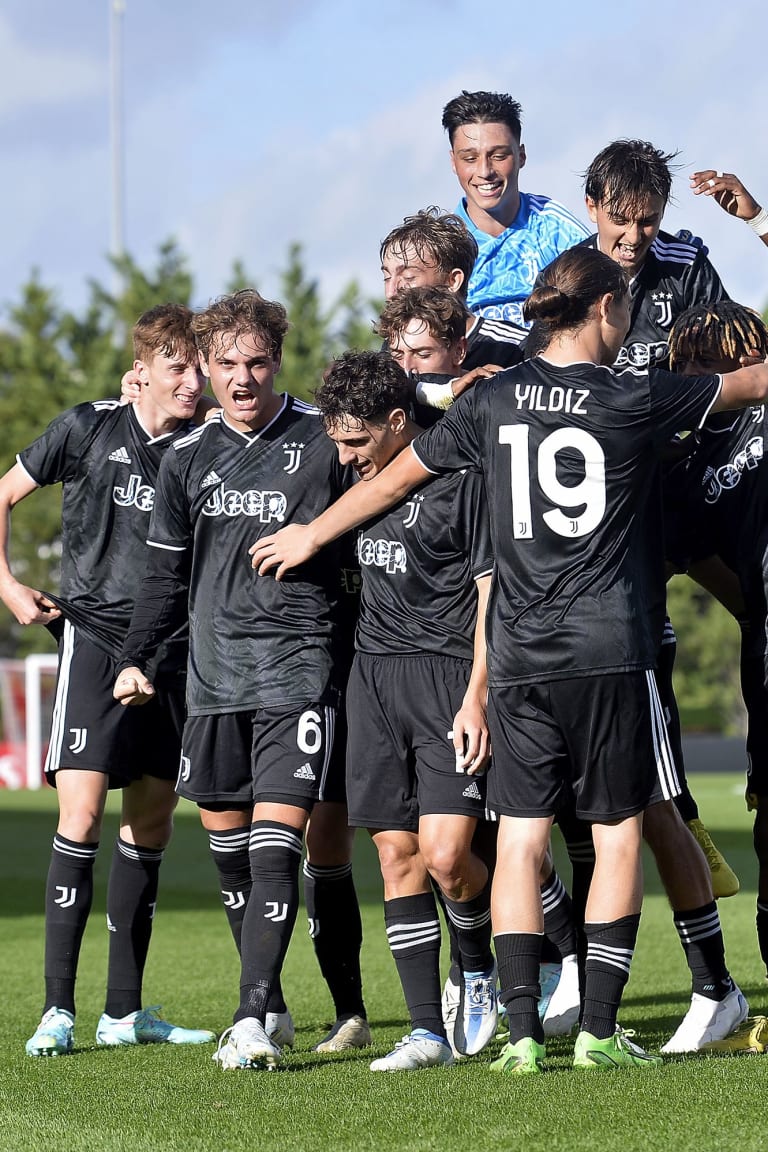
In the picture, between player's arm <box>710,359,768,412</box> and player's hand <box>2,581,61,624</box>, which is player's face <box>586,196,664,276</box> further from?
player's hand <box>2,581,61,624</box>

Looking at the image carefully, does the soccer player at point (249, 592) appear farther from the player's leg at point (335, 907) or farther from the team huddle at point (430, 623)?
the player's leg at point (335, 907)

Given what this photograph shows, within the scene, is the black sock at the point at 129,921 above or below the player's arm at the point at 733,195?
below

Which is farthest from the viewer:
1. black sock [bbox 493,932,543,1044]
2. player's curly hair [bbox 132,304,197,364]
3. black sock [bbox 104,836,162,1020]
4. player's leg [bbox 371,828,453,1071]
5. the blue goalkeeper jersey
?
the blue goalkeeper jersey

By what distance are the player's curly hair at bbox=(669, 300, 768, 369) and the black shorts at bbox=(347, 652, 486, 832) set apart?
1.38 metres

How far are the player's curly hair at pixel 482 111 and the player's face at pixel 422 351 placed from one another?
173 cm

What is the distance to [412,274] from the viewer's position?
18.5ft

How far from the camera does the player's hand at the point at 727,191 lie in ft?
17.5

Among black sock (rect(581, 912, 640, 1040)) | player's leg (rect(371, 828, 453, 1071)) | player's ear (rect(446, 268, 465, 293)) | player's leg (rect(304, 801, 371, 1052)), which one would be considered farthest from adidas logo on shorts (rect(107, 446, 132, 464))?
black sock (rect(581, 912, 640, 1040))

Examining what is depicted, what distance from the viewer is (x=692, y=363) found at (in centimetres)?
517

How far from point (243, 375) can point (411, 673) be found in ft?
3.93

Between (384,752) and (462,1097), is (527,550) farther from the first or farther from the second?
(462,1097)

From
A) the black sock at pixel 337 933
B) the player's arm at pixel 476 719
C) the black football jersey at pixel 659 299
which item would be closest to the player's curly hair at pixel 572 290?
the player's arm at pixel 476 719

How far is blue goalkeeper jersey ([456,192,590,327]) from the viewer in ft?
21.4

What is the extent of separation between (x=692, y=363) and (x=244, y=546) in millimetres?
1711
